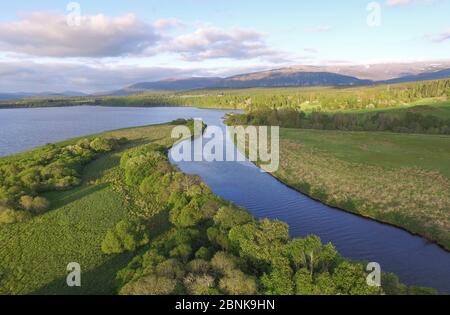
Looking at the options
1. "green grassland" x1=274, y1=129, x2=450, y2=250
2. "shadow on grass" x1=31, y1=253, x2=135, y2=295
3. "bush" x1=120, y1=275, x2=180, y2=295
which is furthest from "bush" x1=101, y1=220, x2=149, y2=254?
"green grassland" x1=274, y1=129, x2=450, y2=250

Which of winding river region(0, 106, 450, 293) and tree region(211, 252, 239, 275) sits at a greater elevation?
tree region(211, 252, 239, 275)

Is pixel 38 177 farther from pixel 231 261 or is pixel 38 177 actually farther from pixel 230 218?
pixel 231 261

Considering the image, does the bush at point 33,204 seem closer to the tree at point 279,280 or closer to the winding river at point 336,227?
the winding river at point 336,227

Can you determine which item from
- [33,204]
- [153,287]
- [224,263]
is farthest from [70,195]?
[224,263]

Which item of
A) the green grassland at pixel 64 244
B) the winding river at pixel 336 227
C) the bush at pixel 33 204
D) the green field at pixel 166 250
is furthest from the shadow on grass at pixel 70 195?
the winding river at pixel 336 227

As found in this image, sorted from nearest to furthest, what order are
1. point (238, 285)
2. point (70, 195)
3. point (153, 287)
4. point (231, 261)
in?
point (238, 285) → point (153, 287) → point (231, 261) → point (70, 195)

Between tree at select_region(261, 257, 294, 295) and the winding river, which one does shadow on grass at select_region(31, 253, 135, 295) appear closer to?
tree at select_region(261, 257, 294, 295)

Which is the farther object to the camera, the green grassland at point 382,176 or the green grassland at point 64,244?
the green grassland at point 382,176
